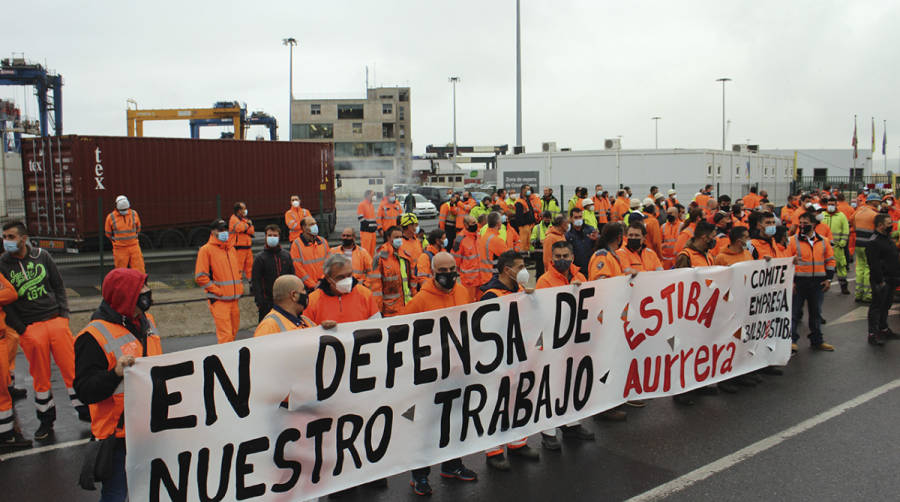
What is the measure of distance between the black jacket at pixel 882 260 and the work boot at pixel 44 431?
10.0 metres

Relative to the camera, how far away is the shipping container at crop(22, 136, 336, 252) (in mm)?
19938

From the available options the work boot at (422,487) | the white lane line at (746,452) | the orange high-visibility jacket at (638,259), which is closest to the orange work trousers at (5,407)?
the work boot at (422,487)

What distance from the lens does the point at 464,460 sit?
5.78 meters

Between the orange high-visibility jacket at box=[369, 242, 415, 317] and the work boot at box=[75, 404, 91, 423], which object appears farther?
the orange high-visibility jacket at box=[369, 242, 415, 317]

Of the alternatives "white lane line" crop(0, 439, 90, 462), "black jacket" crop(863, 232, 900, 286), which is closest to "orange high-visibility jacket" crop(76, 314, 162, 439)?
"white lane line" crop(0, 439, 90, 462)

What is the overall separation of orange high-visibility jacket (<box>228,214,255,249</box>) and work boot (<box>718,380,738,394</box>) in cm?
864

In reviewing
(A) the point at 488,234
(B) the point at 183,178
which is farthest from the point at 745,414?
(B) the point at 183,178

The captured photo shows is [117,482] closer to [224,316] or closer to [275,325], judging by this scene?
[275,325]

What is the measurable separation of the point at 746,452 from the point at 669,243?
787 centimetres

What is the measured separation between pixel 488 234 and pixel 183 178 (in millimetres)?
15175

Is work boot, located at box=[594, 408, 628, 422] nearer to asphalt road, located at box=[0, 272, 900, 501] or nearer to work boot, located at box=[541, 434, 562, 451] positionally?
asphalt road, located at box=[0, 272, 900, 501]

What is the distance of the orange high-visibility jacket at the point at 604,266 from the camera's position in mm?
6953

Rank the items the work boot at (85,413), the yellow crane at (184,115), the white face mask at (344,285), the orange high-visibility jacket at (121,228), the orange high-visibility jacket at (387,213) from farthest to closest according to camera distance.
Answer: the yellow crane at (184,115), the orange high-visibility jacket at (387,213), the orange high-visibility jacket at (121,228), the white face mask at (344,285), the work boot at (85,413)

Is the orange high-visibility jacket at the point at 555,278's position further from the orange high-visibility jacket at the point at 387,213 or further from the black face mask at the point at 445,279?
the orange high-visibility jacket at the point at 387,213
